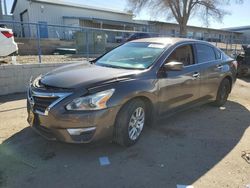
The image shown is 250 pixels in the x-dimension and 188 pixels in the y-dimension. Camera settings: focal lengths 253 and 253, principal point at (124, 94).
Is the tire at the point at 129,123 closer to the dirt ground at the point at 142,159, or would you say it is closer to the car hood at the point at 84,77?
the dirt ground at the point at 142,159

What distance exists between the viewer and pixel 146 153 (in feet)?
12.3

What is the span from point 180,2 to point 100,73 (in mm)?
29785

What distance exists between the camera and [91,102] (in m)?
3.26

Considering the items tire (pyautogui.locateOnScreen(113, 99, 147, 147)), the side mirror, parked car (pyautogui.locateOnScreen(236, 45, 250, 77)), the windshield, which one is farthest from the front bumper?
parked car (pyautogui.locateOnScreen(236, 45, 250, 77))

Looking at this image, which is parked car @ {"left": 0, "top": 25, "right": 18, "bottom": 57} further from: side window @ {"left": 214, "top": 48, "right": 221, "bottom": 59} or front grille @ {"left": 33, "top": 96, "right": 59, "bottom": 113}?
side window @ {"left": 214, "top": 48, "right": 221, "bottom": 59}

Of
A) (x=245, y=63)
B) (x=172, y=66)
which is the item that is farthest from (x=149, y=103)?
(x=245, y=63)

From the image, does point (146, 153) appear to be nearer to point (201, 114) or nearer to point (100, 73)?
point (100, 73)

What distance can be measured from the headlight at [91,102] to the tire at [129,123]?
36 centimetres

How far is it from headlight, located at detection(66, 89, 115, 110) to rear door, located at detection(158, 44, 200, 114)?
1185mm

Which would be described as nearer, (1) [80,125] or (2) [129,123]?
(1) [80,125]

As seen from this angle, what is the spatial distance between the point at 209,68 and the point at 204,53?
1.15ft

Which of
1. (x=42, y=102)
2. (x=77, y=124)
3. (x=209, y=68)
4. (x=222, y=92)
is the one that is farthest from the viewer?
(x=222, y=92)

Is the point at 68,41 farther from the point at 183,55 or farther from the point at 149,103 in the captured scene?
the point at 149,103

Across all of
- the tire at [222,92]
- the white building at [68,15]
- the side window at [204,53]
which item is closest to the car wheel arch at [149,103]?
the side window at [204,53]
